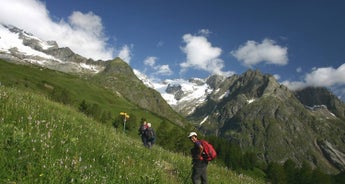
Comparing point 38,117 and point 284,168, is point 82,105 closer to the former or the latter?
point 284,168

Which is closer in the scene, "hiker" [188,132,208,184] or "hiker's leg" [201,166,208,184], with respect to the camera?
"hiker" [188,132,208,184]

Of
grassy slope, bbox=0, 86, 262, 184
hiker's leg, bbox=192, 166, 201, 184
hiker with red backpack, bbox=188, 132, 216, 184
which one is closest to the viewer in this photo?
grassy slope, bbox=0, 86, 262, 184

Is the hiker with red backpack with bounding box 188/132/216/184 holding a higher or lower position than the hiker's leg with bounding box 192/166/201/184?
higher

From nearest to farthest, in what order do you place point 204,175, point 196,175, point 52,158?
point 52,158, point 196,175, point 204,175

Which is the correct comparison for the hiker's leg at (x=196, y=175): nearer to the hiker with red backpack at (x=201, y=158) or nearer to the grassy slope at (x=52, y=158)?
the hiker with red backpack at (x=201, y=158)

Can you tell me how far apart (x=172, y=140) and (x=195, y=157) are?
121 m

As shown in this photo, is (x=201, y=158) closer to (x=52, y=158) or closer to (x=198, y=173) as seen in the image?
(x=198, y=173)

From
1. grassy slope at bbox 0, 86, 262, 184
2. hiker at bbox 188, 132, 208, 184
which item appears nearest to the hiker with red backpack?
hiker at bbox 188, 132, 208, 184

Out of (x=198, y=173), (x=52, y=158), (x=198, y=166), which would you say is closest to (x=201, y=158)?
(x=198, y=166)

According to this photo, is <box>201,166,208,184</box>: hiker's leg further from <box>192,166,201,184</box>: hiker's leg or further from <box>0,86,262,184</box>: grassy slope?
<box>0,86,262,184</box>: grassy slope

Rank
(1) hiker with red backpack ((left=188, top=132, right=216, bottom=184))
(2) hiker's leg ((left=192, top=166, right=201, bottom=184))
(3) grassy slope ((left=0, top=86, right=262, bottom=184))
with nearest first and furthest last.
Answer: (3) grassy slope ((left=0, top=86, right=262, bottom=184)) → (2) hiker's leg ((left=192, top=166, right=201, bottom=184)) → (1) hiker with red backpack ((left=188, top=132, right=216, bottom=184))

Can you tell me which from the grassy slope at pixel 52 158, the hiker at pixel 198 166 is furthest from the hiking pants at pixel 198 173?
the grassy slope at pixel 52 158

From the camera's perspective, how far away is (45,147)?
308 inches

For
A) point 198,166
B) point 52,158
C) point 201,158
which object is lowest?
point 52,158
